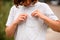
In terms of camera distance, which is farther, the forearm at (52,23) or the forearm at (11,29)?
the forearm at (11,29)

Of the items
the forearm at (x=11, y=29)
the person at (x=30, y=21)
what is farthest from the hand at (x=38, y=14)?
the forearm at (x=11, y=29)

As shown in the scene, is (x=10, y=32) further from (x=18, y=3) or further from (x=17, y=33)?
(x=18, y=3)

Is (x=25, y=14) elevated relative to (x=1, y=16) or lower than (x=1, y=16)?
elevated

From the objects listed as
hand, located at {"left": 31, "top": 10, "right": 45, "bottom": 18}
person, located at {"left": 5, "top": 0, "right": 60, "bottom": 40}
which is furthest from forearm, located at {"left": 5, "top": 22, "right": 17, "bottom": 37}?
hand, located at {"left": 31, "top": 10, "right": 45, "bottom": 18}

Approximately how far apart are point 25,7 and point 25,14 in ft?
0.28

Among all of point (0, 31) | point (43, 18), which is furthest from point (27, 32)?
point (0, 31)

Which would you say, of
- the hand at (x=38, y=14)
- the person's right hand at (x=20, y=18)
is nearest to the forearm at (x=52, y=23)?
the hand at (x=38, y=14)

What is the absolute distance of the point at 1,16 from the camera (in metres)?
6.39

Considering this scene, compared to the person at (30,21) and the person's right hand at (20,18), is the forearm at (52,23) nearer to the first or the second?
the person at (30,21)

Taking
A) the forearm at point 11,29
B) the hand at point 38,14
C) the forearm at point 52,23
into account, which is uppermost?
the hand at point 38,14

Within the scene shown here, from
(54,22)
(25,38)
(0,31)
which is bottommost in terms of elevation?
(0,31)

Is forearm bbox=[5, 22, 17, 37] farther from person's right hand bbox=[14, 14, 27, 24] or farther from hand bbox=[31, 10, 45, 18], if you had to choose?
hand bbox=[31, 10, 45, 18]

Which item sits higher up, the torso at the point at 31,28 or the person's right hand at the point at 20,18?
the person's right hand at the point at 20,18

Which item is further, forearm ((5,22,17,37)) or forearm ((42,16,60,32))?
forearm ((5,22,17,37))
